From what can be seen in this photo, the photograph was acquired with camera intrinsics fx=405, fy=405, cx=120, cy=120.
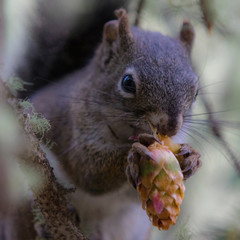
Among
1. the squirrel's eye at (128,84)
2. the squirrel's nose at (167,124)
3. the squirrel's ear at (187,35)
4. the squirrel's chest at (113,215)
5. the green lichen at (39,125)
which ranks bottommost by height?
the squirrel's chest at (113,215)

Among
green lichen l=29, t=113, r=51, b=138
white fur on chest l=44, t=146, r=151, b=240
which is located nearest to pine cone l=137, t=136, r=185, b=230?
green lichen l=29, t=113, r=51, b=138

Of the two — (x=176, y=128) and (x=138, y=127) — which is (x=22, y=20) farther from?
(x=176, y=128)

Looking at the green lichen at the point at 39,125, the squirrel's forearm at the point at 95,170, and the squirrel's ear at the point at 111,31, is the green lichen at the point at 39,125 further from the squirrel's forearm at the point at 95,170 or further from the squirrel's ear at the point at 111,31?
the squirrel's ear at the point at 111,31

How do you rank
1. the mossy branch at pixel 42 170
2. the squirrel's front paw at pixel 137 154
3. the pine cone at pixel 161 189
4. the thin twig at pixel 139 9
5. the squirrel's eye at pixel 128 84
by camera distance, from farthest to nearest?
the thin twig at pixel 139 9 → the squirrel's eye at pixel 128 84 → the squirrel's front paw at pixel 137 154 → the pine cone at pixel 161 189 → the mossy branch at pixel 42 170

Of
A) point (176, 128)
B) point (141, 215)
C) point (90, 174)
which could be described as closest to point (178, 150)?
point (176, 128)

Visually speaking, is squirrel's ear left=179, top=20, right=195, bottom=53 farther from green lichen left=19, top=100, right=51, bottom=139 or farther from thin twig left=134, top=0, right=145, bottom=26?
green lichen left=19, top=100, right=51, bottom=139

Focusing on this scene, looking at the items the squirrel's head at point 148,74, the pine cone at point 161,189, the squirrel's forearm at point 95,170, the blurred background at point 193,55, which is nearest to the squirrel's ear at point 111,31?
the squirrel's head at point 148,74

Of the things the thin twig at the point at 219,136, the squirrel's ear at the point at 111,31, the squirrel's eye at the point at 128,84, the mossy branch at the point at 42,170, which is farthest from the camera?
the squirrel's ear at the point at 111,31

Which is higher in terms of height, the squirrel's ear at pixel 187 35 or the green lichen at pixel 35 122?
the green lichen at pixel 35 122
